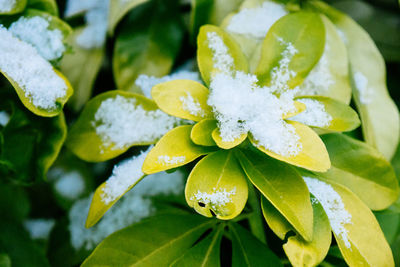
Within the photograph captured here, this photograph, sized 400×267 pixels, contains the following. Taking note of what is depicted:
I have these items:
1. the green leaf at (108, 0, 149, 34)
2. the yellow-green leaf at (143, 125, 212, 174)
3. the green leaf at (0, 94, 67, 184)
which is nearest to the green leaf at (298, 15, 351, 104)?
the yellow-green leaf at (143, 125, 212, 174)

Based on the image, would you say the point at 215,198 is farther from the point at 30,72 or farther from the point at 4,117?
the point at 4,117

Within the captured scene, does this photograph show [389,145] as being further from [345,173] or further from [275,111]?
[275,111]

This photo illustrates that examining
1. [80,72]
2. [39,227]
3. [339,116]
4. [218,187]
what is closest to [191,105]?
[218,187]

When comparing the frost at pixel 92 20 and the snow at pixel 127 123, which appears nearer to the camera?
the snow at pixel 127 123

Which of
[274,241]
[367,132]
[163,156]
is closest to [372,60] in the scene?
[367,132]

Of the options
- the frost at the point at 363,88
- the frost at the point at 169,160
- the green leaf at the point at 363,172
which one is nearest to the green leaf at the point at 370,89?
the frost at the point at 363,88

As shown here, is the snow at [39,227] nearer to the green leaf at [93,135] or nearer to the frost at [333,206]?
the green leaf at [93,135]

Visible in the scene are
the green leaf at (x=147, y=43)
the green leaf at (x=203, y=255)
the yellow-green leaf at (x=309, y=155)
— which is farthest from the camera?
the green leaf at (x=147, y=43)
